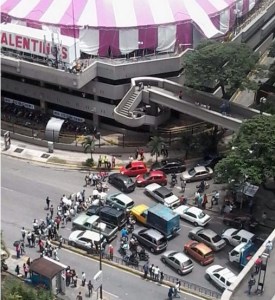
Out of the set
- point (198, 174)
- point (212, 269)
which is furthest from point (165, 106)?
point (212, 269)

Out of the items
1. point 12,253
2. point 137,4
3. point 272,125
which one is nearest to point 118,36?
point 137,4

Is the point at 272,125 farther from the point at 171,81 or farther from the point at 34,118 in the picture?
the point at 34,118

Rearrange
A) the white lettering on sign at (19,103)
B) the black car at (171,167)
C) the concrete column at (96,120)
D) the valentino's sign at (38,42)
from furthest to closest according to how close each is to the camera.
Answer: the white lettering on sign at (19,103) → the concrete column at (96,120) → the valentino's sign at (38,42) → the black car at (171,167)

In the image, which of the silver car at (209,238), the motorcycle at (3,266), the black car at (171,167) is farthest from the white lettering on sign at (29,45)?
the motorcycle at (3,266)

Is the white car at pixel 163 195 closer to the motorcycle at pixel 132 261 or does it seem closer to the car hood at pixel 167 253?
the car hood at pixel 167 253

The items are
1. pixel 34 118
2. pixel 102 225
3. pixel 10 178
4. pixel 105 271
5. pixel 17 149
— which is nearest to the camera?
pixel 105 271
